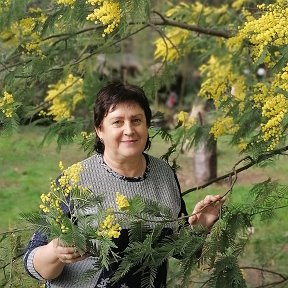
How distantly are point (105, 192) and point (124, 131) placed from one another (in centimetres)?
22

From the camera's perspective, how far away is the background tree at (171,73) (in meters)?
2.60

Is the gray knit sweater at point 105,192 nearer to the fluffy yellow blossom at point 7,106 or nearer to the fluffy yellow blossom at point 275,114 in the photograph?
the fluffy yellow blossom at point 275,114

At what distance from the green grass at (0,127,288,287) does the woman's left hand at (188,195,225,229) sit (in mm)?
3405

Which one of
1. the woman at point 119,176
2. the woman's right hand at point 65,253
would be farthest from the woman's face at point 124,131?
the woman's right hand at point 65,253

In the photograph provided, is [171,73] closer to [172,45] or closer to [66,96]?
[172,45]

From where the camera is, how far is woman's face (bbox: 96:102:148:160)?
2.35 metres

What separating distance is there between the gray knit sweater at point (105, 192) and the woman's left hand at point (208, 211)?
72 mm

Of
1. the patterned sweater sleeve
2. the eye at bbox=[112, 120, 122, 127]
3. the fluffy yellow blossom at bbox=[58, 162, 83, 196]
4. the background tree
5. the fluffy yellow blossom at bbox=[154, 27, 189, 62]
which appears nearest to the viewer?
the fluffy yellow blossom at bbox=[58, 162, 83, 196]

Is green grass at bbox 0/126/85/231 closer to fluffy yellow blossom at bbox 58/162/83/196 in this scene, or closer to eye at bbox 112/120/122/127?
eye at bbox 112/120/122/127

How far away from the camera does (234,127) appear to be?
367cm

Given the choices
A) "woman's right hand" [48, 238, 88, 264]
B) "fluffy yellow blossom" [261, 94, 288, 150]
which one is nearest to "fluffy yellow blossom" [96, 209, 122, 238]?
"woman's right hand" [48, 238, 88, 264]

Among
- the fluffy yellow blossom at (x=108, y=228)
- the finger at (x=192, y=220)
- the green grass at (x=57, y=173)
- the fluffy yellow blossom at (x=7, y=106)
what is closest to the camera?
the fluffy yellow blossom at (x=108, y=228)

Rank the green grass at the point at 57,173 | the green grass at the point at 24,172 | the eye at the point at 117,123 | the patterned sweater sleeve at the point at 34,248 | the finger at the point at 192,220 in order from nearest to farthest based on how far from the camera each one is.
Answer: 1. the patterned sweater sleeve at the point at 34,248
2. the eye at the point at 117,123
3. the finger at the point at 192,220
4. the green grass at the point at 57,173
5. the green grass at the point at 24,172

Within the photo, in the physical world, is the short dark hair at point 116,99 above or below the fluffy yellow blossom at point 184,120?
below
